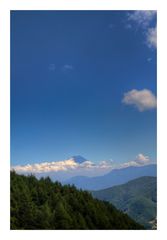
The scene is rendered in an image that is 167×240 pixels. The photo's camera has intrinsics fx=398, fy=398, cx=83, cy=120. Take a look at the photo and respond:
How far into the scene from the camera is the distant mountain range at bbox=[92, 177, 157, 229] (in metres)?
2.96

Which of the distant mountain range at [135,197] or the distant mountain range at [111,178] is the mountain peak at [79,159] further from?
the distant mountain range at [135,197]

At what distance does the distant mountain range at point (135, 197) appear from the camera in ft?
9.70

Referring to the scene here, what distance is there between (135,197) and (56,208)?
661 mm

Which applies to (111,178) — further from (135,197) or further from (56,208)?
(56,208)

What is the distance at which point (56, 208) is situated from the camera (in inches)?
109

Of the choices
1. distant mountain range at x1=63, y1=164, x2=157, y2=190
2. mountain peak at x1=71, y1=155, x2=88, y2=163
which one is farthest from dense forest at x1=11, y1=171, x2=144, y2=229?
mountain peak at x1=71, y1=155, x2=88, y2=163

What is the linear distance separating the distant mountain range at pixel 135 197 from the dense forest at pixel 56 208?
112mm

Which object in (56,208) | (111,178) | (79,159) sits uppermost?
(79,159)

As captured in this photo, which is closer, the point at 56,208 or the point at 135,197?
the point at 56,208

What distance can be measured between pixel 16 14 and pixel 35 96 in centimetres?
60

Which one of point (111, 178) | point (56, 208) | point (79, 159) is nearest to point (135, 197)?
point (111, 178)

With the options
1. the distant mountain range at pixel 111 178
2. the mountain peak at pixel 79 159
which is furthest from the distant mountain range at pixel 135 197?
the mountain peak at pixel 79 159

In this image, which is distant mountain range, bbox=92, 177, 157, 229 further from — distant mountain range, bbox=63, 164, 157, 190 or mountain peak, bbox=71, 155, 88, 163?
mountain peak, bbox=71, 155, 88, 163

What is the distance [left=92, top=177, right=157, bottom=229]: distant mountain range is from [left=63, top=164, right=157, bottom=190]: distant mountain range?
5 cm
